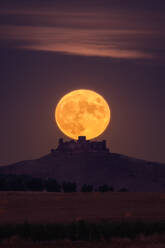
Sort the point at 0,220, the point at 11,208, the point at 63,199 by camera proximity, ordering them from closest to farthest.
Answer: the point at 0,220 < the point at 11,208 < the point at 63,199

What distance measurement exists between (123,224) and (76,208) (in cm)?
3026

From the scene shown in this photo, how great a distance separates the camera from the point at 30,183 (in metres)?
153

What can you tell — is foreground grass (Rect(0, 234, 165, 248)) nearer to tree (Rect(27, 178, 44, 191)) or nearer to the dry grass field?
the dry grass field

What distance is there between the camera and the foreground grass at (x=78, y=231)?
162ft

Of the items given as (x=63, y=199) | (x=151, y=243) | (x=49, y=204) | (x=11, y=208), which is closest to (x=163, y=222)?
(x=151, y=243)

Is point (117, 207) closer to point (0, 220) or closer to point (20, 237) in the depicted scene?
point (0, 220)

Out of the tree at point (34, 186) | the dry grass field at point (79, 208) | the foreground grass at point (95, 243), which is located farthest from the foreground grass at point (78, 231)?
the tree at point (34, 186)

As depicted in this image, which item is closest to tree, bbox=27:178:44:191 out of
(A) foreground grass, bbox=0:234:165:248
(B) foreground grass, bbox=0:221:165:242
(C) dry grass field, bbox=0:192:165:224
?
(C) dry grass field, bbox=0:192:165:224

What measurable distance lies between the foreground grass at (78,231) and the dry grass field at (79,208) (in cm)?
1098

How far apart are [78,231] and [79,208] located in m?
32.4

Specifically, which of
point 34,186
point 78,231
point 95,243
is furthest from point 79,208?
point 34,186

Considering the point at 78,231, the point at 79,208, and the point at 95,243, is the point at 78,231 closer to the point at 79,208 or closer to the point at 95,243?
the point at 95,243

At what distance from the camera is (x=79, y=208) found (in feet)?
271

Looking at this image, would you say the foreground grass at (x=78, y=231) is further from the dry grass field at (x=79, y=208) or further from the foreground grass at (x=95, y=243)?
the dry grass field at (x=79, y=208)
